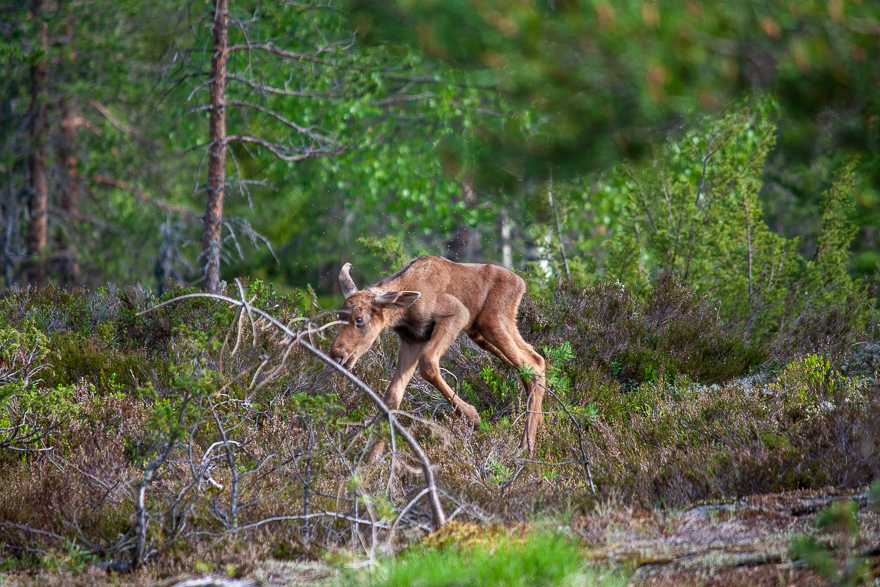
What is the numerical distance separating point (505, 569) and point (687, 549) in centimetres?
108

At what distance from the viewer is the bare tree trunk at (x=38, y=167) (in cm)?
1399

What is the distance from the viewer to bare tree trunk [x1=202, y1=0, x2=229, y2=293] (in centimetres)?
1001

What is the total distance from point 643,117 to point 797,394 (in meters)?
3.60

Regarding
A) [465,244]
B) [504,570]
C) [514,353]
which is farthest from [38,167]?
[504,570]

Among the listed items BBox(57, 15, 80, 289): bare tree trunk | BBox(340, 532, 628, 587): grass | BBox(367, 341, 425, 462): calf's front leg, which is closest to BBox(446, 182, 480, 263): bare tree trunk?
BBox(57, 15, 80, 289): bare tree trunk

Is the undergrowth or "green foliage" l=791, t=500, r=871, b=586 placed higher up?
"green foliage" l=791, t=500, r=871, b=586

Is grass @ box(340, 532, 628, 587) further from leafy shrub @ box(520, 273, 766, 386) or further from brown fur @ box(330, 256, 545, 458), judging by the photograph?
leafy shrub @ box(520, 273, 766, 386)

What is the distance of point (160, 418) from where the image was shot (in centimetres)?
418

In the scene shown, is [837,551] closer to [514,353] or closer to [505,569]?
[505,569]

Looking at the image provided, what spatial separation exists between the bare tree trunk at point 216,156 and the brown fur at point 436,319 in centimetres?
431

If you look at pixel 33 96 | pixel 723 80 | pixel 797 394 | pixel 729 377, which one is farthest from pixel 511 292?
pixel 33 96

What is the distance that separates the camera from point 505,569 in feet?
10.2

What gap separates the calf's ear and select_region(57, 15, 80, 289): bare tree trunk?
11262 millimetres

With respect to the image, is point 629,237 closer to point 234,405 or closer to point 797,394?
point 797,394
